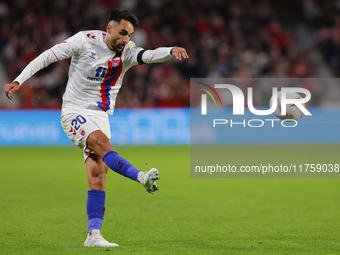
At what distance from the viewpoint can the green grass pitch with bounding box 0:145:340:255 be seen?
Result: 5582mm

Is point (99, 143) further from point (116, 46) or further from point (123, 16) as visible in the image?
point (123, 16)

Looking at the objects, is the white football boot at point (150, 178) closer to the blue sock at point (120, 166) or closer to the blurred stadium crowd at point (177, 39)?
the blue sock at point (120, 166)

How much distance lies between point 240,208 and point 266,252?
2.70 meters

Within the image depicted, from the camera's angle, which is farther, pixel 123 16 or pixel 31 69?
pixel 123 16

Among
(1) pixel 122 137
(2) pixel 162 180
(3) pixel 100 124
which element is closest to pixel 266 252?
(3) pixel 100 124

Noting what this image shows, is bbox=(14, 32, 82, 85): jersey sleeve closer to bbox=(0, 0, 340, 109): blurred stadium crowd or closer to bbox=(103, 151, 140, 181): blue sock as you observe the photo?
bbox=(103, 151, 140, 181): blue sock

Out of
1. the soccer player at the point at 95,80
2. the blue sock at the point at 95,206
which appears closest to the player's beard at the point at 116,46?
the soccer player at the point at 95,80

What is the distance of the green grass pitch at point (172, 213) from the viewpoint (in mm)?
5582

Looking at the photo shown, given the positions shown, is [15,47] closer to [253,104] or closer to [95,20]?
[95,20]

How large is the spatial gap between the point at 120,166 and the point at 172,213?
2.50m

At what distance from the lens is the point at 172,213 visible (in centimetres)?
758

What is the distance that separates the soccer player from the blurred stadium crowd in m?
10.6

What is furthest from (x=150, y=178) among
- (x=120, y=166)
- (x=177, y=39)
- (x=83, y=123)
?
(x=177, y=39)

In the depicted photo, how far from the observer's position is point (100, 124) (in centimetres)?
579
